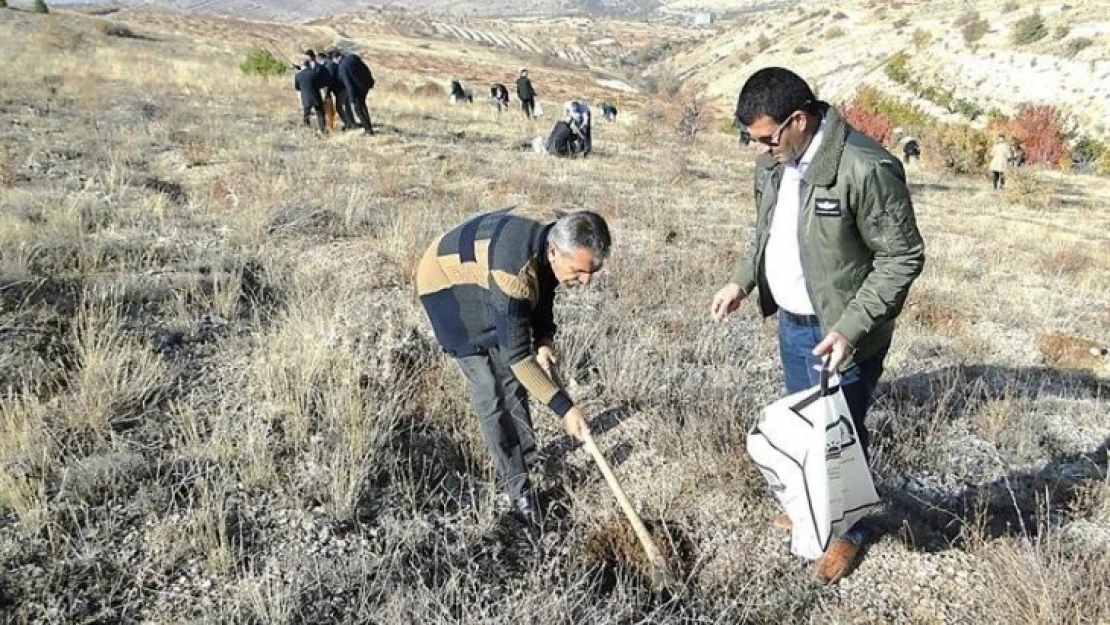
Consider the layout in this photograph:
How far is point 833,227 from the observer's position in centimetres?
231

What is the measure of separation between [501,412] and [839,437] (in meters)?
1.33

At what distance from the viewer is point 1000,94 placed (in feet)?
111

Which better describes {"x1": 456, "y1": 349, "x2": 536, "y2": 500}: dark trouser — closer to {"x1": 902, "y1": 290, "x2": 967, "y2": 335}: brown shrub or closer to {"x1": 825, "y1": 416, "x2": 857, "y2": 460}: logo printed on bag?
{"x1": 825, "y1": 416, "x2": 857, "y2": 460}: logo printed on bag

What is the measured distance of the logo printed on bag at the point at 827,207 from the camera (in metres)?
2.28

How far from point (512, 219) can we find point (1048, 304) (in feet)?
21.9

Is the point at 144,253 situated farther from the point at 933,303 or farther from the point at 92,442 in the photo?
the point at 933,303

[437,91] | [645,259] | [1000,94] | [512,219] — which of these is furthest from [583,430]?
[1000,94]

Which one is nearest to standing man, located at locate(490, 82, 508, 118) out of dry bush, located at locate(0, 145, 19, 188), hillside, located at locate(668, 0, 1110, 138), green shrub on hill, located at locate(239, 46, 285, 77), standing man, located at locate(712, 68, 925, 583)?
green shrub on hill, located at locate(239, 46, 285, 77)

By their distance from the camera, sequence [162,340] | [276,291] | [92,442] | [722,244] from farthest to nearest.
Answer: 1. [722,244]
2. [276,291]
3. [162,340]
4. [92,442]

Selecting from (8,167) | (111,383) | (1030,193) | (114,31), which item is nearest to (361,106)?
(8,167)

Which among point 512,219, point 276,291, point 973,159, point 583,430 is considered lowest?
point 973,159

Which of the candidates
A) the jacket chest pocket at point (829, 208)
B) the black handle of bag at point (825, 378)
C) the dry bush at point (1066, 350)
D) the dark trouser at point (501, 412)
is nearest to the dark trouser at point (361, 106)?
the dry bush at point (1066, 350)

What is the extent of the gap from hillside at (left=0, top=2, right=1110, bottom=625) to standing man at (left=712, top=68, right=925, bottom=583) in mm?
805

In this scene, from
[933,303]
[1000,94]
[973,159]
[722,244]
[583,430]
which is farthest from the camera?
[1000,94]
